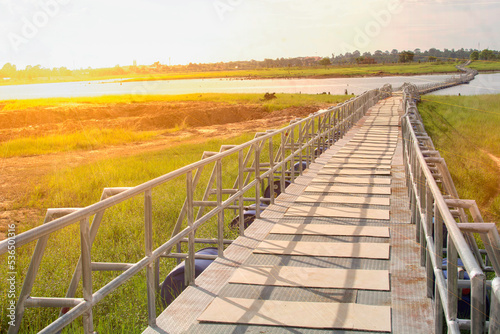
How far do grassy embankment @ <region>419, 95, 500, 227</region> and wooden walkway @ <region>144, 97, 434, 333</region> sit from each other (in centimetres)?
683

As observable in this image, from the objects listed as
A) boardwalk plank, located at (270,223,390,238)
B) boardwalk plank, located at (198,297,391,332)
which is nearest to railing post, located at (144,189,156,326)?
boardwalk plank, located at (198,297,391,332)

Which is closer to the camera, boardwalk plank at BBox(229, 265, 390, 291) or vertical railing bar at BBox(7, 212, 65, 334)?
vertical railing bar at BBox(7, 212, 65, 334)

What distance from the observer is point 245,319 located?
432 centimetres

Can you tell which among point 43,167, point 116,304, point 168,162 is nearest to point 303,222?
point 116,304

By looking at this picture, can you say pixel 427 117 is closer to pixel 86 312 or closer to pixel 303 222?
pixel 303 222

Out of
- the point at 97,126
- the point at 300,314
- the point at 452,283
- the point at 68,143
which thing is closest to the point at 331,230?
the point at 300,314

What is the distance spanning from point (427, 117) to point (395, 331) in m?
40.1

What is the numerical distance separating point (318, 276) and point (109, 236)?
5823 millimetres

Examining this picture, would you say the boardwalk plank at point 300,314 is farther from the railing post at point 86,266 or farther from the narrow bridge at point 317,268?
the railing post at point 86,266

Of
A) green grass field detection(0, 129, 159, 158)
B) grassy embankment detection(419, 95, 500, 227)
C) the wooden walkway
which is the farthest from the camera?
green grass field detection(0, 129, 159, 158)

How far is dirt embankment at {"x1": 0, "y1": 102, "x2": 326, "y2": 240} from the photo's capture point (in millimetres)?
17562

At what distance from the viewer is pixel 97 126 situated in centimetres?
4350

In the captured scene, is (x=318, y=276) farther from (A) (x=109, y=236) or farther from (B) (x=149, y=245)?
(A) (x=109, y=236)

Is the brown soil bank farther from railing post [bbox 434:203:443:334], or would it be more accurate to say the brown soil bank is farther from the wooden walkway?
railing post [bbox 434:203:443:334]
